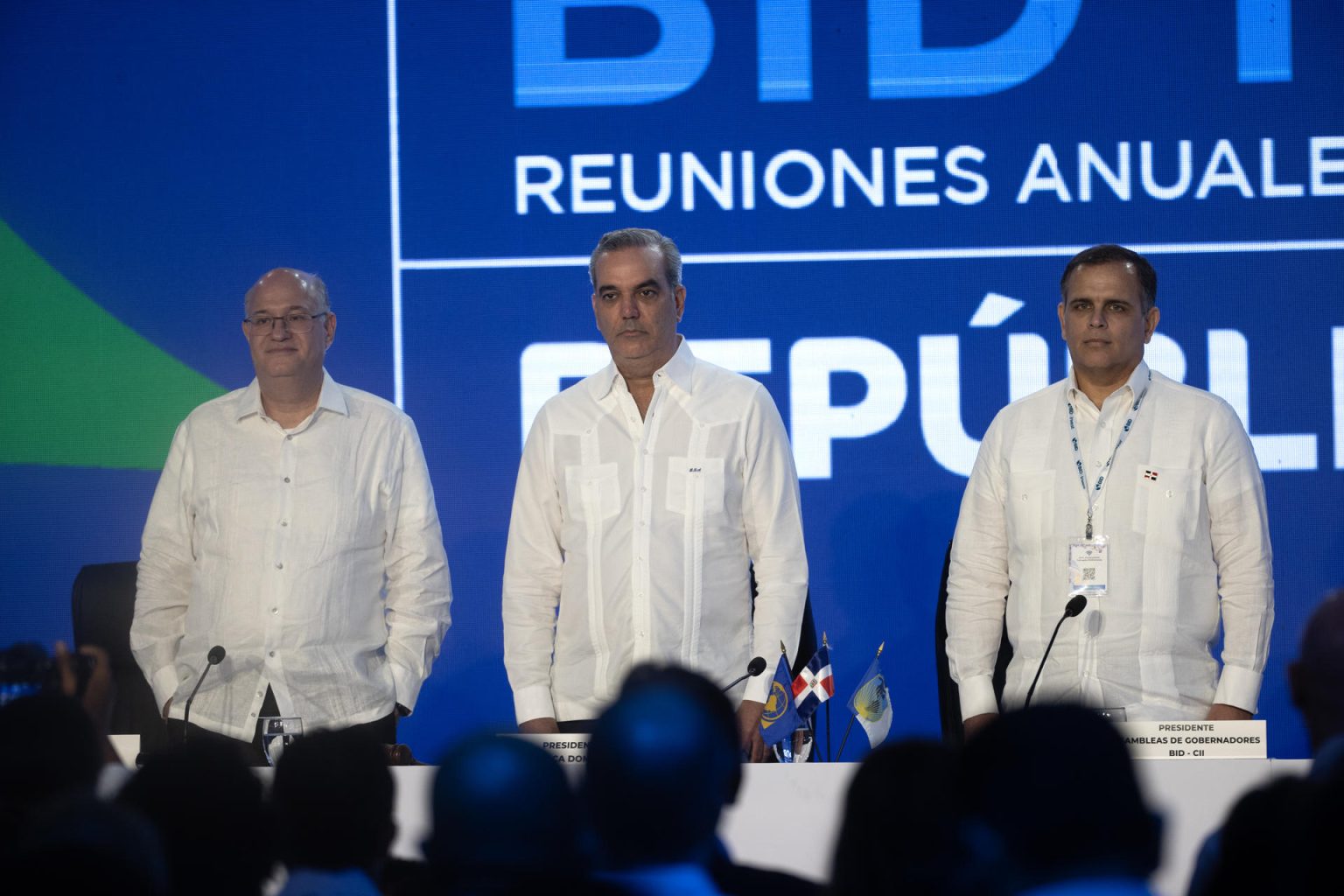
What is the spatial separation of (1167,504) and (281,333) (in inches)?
90.5

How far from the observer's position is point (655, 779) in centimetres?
174

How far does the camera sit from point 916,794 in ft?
6.20

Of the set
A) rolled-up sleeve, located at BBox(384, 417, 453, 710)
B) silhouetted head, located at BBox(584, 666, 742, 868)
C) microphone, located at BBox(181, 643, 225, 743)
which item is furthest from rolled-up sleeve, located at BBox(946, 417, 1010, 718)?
silhouetted head, located at BBox(584, 666, 742, 868)

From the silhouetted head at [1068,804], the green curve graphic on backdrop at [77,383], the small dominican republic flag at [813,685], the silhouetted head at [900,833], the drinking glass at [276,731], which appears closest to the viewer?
the silhouetted head at [1068,804]

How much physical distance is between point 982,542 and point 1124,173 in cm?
205

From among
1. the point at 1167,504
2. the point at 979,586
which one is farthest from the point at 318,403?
the point at 1167,504

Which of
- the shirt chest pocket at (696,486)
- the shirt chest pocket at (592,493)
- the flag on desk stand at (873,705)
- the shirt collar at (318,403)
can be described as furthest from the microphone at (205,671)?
the flag on desk stand at (873,705)

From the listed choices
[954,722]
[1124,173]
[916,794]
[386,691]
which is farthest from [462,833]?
[1124,173]

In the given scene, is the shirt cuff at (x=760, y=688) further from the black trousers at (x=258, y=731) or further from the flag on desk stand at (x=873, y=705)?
the black trousers at (x=258, y=731)

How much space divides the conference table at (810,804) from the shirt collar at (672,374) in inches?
48.1

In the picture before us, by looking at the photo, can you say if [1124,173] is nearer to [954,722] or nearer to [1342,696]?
[954,722]

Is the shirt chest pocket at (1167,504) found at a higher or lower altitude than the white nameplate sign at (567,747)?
higher

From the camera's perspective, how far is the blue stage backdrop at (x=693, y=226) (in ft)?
17.7

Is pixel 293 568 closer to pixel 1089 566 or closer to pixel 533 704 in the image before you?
pixel 533 704
